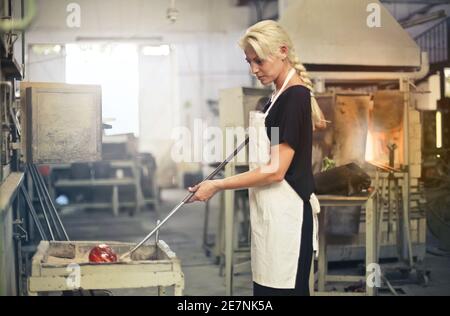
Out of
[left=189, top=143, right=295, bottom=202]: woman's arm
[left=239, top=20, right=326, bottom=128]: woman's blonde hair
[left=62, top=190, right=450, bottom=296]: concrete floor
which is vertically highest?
[left=239, top=20, right=326, bottom=128]: woman's blonde hair

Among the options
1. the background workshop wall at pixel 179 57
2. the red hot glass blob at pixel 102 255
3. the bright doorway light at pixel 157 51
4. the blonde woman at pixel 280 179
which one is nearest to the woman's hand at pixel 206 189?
the blonde woman at pixel 280 179

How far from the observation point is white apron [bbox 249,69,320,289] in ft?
7.18

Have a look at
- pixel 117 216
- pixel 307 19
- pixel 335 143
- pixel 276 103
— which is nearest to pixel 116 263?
pixel 276 103

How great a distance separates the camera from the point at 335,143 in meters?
4.52

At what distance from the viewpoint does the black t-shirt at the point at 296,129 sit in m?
2.08

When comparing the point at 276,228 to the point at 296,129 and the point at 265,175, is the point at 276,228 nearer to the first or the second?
the point at 265,175

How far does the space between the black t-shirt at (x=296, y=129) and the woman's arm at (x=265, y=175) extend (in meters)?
0.03

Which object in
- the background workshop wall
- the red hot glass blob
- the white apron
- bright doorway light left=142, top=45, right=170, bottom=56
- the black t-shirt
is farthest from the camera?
bright doorway light left=142, top=45, right=170, bottom=56

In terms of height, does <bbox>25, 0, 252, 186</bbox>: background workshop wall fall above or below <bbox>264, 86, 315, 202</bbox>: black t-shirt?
above

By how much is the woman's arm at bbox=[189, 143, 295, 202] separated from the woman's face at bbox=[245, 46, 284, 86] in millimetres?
291

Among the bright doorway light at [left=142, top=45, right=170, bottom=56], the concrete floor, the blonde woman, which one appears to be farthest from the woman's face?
the bright doorway light at [left=142, top=45, right=170, bottom=56]

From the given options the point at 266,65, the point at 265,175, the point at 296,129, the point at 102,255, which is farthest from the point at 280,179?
the point at 102,255

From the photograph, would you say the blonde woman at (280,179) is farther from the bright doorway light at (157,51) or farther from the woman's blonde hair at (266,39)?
the bright doorway light at (157,51)

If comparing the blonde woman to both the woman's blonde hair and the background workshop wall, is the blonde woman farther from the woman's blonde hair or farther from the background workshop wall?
the background workshop wall
